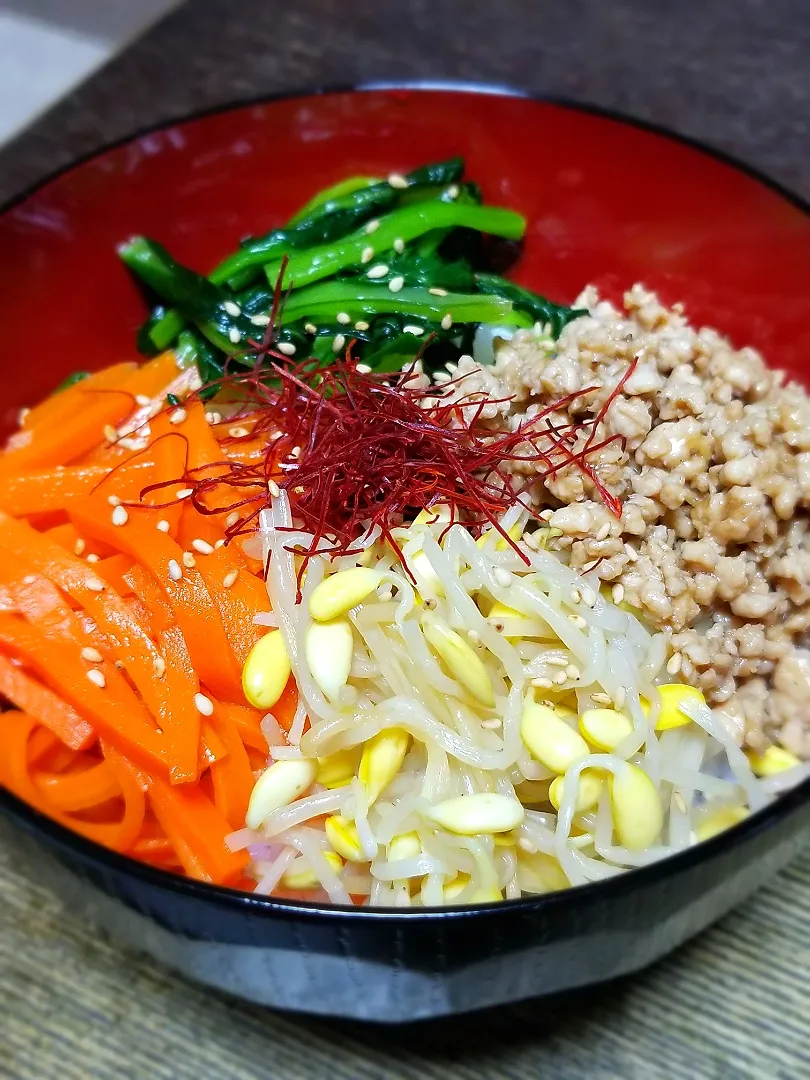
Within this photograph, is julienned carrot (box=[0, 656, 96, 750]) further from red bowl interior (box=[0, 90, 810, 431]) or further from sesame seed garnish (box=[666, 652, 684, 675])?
sesame seed garnish (box=[666, 652, 684, 675])

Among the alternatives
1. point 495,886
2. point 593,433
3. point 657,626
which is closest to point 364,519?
point 593,433

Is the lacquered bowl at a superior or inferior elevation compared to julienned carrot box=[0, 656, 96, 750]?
superior

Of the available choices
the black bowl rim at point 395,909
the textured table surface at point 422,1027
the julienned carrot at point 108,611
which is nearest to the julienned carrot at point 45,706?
the julienned carrot at point 108,611

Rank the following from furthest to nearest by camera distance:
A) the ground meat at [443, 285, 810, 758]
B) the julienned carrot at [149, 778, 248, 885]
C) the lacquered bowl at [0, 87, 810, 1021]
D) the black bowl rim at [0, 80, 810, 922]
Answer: the lacquered bowl at [0, 87, 810, 1021], the ground meat at [443, 285, 810, 758], the julienned carrot at [149, 778, 248, 885], the black bowl rim at [0, 80, 810, 922]

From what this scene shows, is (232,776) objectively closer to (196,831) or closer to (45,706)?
(196,831)

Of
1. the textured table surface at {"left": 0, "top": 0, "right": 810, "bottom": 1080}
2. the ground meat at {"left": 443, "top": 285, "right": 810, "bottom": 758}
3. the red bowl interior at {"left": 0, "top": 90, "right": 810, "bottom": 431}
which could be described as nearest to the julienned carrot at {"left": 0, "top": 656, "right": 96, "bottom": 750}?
the textured table surface at {"left": 0, "top": 0, "right": 810, "bottom": 1080}

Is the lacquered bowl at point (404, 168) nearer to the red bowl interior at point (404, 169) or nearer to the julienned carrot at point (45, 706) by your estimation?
the red bowl interior at point (404, 169)
